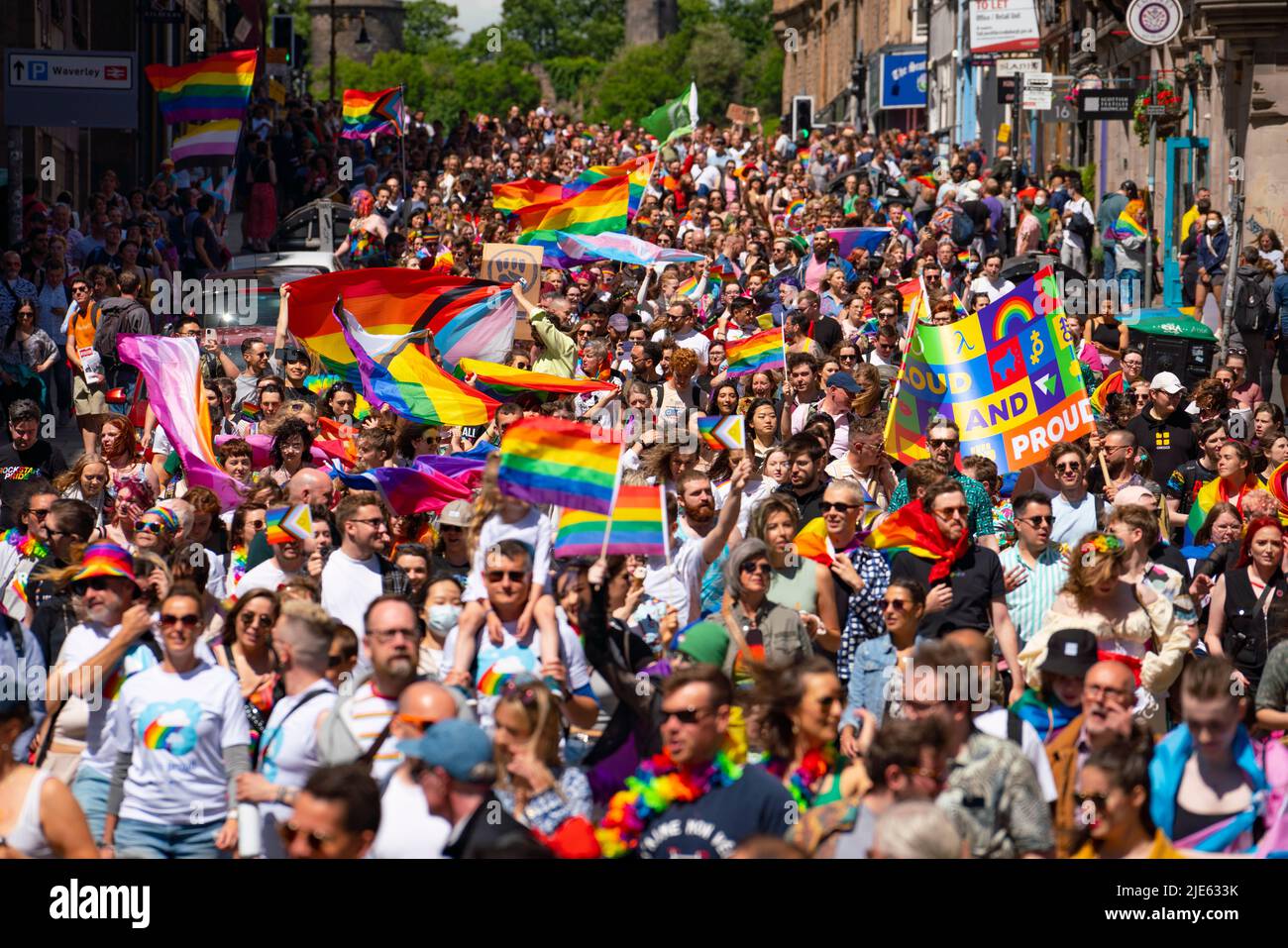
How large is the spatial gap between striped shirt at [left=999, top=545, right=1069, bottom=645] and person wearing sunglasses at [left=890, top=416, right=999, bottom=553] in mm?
188

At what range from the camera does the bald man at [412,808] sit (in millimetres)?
6473

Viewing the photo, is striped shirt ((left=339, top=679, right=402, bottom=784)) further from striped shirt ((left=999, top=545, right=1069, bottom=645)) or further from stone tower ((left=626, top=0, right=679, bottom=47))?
stone tower ((left=626, top=0, right=679, bottom=47))

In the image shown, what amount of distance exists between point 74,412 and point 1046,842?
12782mm

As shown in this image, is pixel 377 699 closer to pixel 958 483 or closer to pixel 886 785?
pixel 886 785

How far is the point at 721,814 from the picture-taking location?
6543mm

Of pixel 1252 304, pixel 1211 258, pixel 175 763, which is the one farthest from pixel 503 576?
pixel 1211 258

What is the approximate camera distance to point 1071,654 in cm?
783

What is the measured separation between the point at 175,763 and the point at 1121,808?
3.16 metres

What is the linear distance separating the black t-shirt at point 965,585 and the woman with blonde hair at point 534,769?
105 inches

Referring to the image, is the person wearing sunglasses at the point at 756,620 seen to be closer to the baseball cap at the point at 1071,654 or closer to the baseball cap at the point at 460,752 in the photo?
the baseball cap at the point at 1071,654

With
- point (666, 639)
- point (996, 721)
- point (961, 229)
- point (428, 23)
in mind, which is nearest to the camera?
point (996, 721)

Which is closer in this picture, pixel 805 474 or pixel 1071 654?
pixel 1071 654

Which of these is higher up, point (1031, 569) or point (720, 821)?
point (1031, 569)

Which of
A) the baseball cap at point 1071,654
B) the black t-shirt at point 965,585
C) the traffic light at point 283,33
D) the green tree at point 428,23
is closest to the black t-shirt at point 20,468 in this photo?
the black t-shirt at point 965,585
